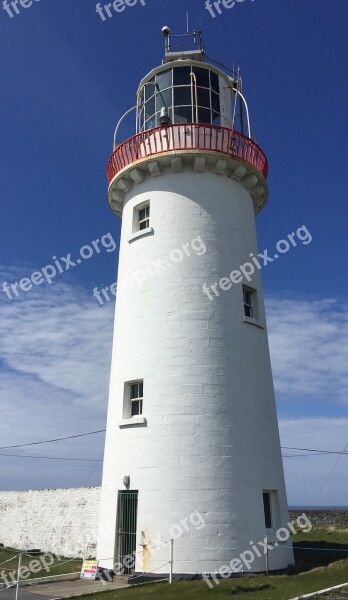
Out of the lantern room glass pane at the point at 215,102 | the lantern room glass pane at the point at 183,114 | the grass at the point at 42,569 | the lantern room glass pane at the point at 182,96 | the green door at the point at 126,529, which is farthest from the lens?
the lantern room glass pane at the point at 215,102

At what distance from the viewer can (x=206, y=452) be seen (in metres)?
12.1

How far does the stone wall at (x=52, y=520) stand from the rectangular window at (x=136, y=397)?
442cm

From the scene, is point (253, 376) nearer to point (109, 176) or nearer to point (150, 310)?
point (150, 310)

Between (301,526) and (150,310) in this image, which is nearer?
(150,310)

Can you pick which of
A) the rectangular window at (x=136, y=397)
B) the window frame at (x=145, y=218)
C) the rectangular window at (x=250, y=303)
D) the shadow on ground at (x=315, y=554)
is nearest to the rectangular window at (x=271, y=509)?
the shadow on ground at (x=315, y=554)

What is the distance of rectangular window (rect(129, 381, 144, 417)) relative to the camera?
1330 cm

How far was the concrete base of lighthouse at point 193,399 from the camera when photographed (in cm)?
1174

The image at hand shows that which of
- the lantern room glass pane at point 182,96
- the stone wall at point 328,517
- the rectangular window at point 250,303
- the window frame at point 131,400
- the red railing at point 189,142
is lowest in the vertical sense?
the stone wall at point 328,517

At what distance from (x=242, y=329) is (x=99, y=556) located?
6710 millimetres

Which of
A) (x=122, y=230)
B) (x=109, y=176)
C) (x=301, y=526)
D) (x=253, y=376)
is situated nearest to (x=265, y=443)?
(x=253, y=376)

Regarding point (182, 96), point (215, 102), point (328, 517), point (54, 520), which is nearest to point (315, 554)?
point (328, 517)

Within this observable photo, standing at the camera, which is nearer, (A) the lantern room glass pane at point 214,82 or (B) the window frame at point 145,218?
(B) the window frame at point 145,218

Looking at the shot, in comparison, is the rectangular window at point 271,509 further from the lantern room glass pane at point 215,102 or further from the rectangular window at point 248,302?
the lantern room glass pane at point 215,102

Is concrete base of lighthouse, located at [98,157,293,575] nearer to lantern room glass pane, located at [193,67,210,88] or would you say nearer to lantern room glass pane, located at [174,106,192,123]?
lantern room glass pane, located at [174,106,192,123]
